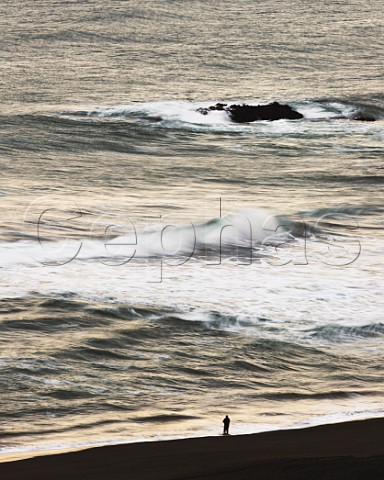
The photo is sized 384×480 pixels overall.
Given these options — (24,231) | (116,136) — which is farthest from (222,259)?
(116,136)

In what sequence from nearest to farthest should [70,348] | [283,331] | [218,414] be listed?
1. [218,414]
2. [70,348]
3. [283,331]

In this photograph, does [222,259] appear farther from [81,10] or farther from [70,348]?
[81,10]

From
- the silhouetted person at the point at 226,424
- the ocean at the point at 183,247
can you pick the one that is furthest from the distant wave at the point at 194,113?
the silhouetted person at the point at 226,424

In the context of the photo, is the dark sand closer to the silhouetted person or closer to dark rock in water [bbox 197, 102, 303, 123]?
the silhouetted person

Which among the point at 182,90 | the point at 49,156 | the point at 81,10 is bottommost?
the point at 49,156

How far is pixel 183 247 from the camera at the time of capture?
2056 centimetres

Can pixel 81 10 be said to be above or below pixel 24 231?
above

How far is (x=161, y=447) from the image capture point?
451 inches

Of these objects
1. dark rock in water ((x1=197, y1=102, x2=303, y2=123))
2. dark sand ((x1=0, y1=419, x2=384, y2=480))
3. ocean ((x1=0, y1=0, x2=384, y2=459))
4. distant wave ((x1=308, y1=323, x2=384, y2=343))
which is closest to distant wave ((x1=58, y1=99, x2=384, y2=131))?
ocean ((x1=0, y1=0, x2=384, y2=459))

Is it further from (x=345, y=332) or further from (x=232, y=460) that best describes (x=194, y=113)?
(x=232, y=460)

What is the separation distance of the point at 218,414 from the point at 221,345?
2.41 meters

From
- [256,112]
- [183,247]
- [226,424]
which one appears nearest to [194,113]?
[256,112]

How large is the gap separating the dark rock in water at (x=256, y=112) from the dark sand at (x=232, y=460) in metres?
24.2

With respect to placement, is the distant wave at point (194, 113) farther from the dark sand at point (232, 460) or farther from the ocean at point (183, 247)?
the dark sand at point (232, 460)
